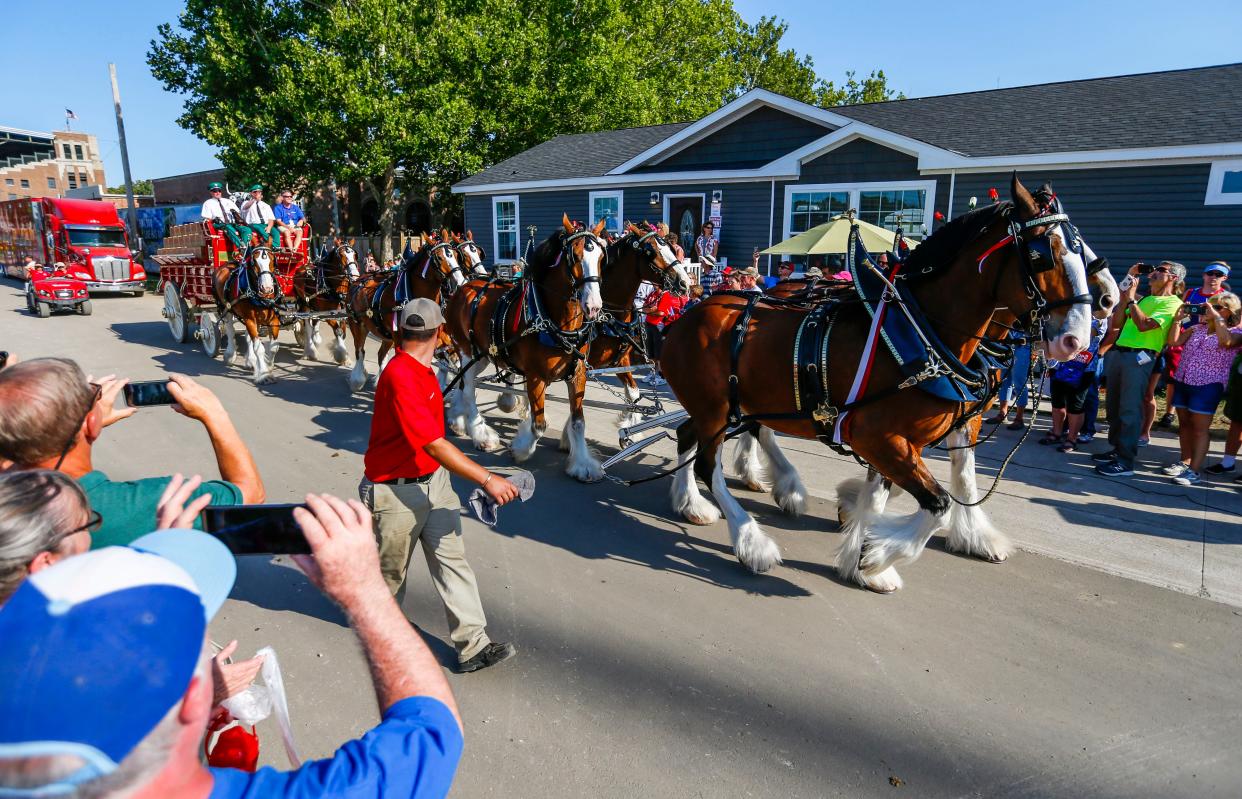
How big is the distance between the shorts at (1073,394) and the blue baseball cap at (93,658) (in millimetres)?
8177

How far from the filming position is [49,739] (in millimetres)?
836

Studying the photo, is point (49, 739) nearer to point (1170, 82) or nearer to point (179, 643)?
point (179, 643)

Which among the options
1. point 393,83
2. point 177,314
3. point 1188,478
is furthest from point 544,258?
point 393,83

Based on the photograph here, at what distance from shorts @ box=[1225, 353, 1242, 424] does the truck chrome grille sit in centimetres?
2710

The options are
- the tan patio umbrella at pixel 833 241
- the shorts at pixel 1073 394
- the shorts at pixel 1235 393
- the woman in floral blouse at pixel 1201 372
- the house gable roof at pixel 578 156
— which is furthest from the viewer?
the house gable roof at pixel 578 156

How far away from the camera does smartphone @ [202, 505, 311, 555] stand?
1.41 metres

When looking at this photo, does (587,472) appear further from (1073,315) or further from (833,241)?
(833,241)

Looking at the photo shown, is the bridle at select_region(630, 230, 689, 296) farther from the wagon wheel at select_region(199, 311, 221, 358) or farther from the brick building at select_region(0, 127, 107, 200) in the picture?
the brick building at select_region(0, 127, 107, 200)

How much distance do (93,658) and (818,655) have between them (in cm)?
363

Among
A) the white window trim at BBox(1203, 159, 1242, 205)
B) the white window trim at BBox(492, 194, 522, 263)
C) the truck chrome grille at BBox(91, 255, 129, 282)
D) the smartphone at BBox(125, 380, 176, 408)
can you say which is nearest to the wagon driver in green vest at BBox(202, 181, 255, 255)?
the white window trim at BBox(492, 194, 522, 263)

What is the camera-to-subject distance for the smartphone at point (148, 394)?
2330mm

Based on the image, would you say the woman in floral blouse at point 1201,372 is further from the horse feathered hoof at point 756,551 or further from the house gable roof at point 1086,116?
the house gable roof at point 1086,116

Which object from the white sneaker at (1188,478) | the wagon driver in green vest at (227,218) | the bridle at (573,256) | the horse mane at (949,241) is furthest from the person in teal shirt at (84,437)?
the wagon driver in green vest at (227,218)

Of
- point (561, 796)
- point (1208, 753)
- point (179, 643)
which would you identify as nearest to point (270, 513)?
point (179, 643)
